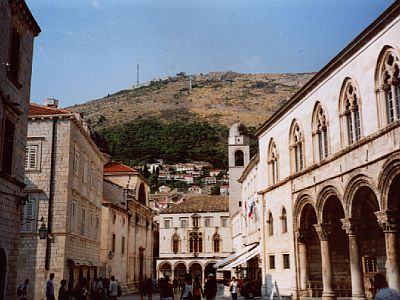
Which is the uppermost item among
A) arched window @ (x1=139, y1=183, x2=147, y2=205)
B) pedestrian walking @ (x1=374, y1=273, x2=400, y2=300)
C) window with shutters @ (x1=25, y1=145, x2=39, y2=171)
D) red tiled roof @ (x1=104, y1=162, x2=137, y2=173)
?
red tiled roof @ (x1=104, y1=162, x2=137, y2=173)

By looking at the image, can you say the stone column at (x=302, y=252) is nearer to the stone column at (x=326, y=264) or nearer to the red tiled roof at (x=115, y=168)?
the stone column at (x=326, y=264)

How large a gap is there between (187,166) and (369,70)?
14817cm

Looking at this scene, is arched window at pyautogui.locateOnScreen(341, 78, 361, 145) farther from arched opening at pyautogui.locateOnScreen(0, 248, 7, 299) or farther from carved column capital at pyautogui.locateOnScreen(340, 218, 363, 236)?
arched opening at pyautogui.locateOnScreen(0, 248, 7, 299)

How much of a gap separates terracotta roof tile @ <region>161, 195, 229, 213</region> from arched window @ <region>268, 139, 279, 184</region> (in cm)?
4447

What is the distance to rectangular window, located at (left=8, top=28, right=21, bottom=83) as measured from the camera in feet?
60.7

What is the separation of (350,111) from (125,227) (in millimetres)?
30707

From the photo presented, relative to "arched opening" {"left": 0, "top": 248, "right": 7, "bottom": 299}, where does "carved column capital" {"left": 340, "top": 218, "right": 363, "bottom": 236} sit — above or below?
above

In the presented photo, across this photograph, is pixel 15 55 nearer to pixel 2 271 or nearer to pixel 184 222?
pixel 2 271

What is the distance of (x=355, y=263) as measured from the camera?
2006 centimetres

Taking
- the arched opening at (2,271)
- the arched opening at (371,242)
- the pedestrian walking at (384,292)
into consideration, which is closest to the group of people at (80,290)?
the arched opening at (2,271)

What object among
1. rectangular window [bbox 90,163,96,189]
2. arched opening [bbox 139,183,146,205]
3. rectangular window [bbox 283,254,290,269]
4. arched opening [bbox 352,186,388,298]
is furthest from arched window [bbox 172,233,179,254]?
arched opening [bbox 352,186,388,298]

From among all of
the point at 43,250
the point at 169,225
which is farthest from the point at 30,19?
the point at 169,225

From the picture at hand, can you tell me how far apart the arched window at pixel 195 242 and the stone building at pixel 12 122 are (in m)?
58.7

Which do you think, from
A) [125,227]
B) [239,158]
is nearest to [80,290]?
[125,227]
